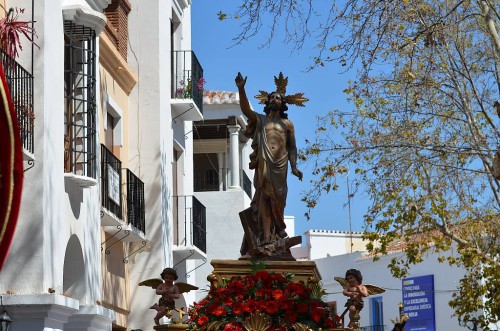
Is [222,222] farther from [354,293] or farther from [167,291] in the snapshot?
[354,293]

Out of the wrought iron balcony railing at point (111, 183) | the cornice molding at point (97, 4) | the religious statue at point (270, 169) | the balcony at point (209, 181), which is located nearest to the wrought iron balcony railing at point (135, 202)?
the wrought iron balcony railing at point (111, 183)

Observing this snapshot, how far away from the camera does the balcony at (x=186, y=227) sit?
2134 centimetres

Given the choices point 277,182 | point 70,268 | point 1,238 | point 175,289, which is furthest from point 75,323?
point 1,238

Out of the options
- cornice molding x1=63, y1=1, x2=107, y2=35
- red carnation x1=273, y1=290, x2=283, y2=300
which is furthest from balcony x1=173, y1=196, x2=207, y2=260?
red carnation x1=273, y1=290, x2=283, y2=300

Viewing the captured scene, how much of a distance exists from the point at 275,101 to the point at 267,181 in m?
0.71

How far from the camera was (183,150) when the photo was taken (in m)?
22.8

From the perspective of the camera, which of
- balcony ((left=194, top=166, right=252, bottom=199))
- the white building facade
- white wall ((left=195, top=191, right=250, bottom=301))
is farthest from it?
balcony ((left=194, top=166, right=252, bottom=199))

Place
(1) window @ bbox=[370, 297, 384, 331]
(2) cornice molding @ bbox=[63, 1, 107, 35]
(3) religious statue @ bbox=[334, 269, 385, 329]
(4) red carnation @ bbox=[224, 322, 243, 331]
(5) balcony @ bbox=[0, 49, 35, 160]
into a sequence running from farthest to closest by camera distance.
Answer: (1) window @ bbox=[370, 297, 384, 331] < (2) cornice molding @ bbox=[63, 1, 107, 35] < (5) balcony @ bbox=[0, 49, 35, 160] < (3) religious statue @ bbox=[334, 269, 385, 329] < (4) red carnation @ bbox=[224, 322, 243, 331]

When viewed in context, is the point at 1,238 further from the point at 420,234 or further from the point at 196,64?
the point at 196,64

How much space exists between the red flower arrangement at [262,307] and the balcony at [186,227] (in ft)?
42.9

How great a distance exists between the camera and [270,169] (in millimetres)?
8609

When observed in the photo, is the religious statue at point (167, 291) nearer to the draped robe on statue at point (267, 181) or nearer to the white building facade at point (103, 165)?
the draped robe on statue at point (267, 181)

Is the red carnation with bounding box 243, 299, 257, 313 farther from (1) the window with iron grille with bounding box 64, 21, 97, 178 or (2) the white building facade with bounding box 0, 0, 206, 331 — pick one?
(1) the window with iron grille with bounding box 64, 21, 97, 178

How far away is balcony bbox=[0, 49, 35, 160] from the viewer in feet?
35.0
